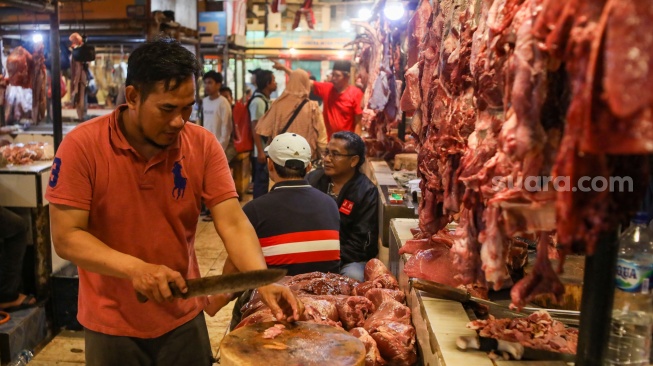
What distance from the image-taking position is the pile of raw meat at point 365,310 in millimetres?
2959

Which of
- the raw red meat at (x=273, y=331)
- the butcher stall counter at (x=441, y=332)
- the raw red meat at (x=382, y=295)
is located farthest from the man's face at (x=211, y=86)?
the raw red meat at (x=273, y=331)

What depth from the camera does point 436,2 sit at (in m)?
3.45

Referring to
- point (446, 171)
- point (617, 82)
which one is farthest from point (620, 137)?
point (446, 171)

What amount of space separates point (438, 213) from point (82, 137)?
1836mm

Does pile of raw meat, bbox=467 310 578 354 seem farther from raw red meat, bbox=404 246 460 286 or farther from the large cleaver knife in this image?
the large cleaver knife

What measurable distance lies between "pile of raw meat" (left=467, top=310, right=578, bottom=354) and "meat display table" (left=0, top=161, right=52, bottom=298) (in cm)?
430

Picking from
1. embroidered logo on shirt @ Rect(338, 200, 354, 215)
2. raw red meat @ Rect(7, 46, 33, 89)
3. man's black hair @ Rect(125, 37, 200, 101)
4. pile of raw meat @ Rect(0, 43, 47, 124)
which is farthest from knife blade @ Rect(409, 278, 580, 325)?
raw red meat @ Rect(7, 46, 33, 89)

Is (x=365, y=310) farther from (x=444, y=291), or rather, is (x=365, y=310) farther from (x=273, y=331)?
(x=273, y=331)

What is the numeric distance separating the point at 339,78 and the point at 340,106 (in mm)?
461

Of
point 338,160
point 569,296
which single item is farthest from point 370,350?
point 338,160

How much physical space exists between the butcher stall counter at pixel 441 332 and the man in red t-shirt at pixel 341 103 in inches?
236

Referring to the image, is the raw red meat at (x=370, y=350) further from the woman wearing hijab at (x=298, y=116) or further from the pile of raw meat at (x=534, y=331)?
the woman wearing hijab at (x=298, y=116)

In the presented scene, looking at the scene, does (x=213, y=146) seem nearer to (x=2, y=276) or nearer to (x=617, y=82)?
(x=617, y=82)

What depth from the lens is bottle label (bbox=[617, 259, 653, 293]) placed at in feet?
7.00
